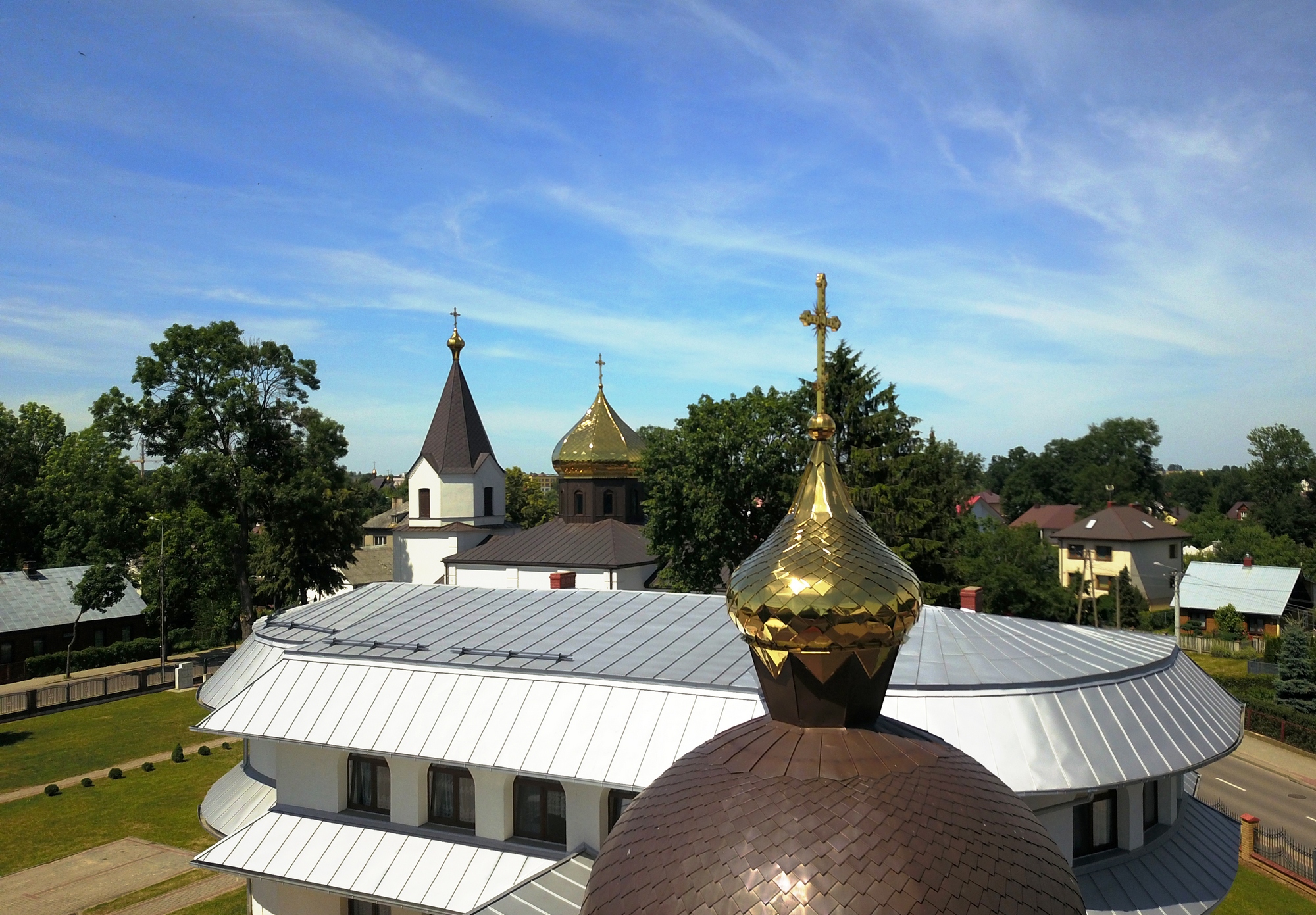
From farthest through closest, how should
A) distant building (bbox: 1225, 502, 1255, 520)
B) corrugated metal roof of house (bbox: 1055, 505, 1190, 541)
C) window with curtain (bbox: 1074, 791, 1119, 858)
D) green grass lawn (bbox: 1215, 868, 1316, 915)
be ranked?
distant building (bbox: 1225, 502, 1255, 520)
corrugated metal roof of house (bbox: 1055, 505, 1190, 541)
green grass lawn (bbox: 1215, 868, 1316, 915)
window with curtain (bbox: 1074, 791, 1119, 858)

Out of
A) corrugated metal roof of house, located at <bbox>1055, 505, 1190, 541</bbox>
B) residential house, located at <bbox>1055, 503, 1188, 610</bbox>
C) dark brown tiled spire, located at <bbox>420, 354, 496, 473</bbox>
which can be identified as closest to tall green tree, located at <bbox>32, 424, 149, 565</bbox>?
dark brown tiled spire, located at <bbox>420, 354, 496, 473</bbox>

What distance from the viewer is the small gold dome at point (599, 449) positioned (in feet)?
141

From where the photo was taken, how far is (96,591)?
40.2 m

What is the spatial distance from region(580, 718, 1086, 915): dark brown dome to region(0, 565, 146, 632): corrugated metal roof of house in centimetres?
4573

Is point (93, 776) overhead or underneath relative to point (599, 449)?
underneath

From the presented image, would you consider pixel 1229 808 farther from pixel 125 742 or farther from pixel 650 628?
pixel 125 742

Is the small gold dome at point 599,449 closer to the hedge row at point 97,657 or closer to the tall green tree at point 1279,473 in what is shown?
the hedge row at point 97,657

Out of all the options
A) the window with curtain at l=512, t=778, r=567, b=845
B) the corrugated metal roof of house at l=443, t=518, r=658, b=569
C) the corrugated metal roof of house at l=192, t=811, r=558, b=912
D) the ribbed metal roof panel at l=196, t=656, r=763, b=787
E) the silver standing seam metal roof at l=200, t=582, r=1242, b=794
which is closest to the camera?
the silver standing seam metal roof at l=200, t=582, r=1242, b=794

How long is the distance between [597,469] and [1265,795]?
91.7 ft

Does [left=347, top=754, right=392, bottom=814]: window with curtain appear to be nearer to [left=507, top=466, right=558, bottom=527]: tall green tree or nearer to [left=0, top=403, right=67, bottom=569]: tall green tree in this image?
[left=0, top=403, right=67, bottom=569]: tall green tree

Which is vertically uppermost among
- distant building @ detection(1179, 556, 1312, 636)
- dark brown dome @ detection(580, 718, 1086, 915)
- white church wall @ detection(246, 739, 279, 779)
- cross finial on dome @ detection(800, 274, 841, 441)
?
cross finial on dome @ detection(800, 274, 841, 441)

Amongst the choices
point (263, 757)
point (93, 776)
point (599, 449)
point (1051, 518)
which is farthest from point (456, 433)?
point (1051, 518)

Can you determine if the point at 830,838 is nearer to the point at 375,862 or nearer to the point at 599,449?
the point at 375,862

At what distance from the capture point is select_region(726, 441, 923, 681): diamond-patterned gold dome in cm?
462
